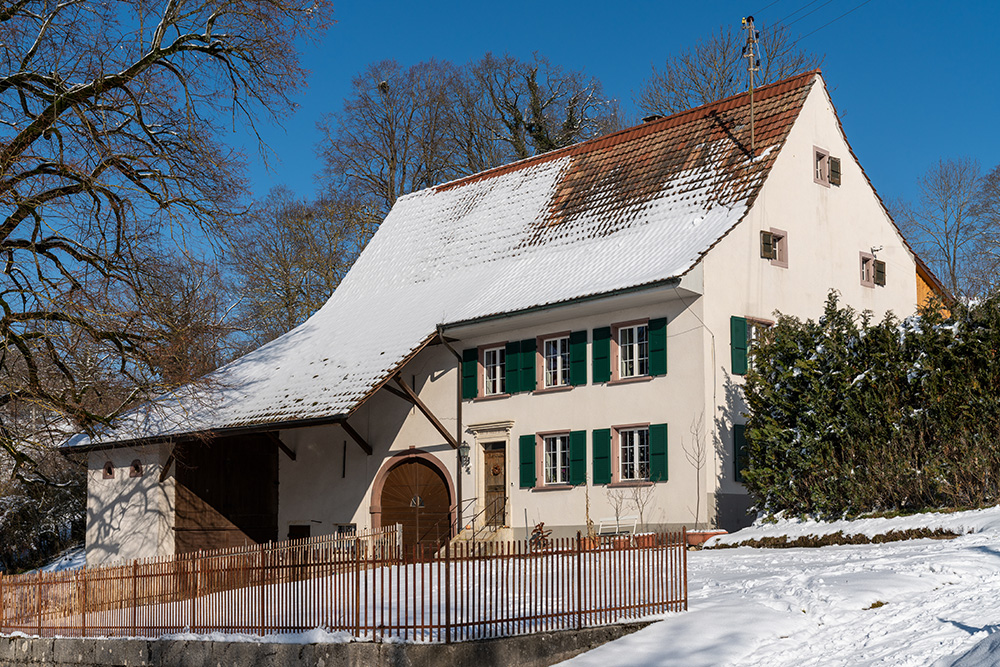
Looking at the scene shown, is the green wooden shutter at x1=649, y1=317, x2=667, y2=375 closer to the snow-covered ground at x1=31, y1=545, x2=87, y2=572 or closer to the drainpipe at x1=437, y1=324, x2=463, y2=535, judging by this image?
the drainpipe at x1=437, y1=324, x2=463, y2=535

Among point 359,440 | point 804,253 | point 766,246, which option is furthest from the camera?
point 359,440

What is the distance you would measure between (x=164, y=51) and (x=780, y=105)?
544 inches

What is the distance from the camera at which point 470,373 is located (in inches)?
1129

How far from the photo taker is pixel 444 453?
95.0ft

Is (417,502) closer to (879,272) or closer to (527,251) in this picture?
(527,251)

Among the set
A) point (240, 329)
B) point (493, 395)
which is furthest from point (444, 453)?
point (240, 329)

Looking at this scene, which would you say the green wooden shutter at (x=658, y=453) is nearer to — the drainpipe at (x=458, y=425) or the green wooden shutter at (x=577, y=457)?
the green wooden shutter at (x=577, y=457)

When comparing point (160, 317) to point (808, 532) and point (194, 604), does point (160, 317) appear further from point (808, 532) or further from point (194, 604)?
point (808, 532)

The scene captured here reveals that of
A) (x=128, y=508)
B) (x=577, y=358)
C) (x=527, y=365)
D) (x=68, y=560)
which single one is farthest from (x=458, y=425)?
(x=68, y=560)

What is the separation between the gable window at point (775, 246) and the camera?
2588 cm

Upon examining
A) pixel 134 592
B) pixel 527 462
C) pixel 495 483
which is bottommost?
pixel 134 592

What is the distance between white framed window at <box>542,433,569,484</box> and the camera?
87.0 ft

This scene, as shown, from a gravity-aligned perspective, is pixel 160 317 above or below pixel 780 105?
below

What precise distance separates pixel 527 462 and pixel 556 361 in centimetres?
232
